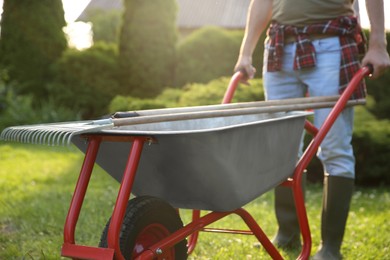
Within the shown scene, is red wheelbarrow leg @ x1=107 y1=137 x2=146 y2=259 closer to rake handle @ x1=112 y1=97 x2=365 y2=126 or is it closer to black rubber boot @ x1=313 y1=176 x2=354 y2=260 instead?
rake handle @ x1=112 y1=97 x2=365 y2=126

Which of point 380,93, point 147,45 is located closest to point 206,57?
point 147,45

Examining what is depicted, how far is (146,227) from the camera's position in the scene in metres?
1.67

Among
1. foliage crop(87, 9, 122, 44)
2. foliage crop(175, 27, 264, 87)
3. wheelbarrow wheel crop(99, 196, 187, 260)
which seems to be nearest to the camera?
wheelbarrow wheel crop(99, 196, 187, 260)

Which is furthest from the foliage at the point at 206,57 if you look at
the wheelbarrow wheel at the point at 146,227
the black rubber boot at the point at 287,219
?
the wheelbarrow wheel at the point at 146,227

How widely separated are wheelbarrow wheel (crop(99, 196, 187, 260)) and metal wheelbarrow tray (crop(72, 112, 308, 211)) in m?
0.10

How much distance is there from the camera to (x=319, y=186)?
5277mm

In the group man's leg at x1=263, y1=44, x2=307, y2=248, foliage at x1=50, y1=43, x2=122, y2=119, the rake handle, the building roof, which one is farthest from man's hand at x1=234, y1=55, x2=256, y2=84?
the building roof

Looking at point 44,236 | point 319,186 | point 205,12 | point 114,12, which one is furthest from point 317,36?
point 114,12

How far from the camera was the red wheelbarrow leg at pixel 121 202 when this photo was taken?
154cm

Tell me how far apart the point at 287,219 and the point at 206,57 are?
5.62m

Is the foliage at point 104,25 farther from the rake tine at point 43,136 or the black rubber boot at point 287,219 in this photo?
the rake tine at point 43,136

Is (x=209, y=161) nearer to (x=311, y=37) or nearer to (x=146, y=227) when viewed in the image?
(x=146, y=227)

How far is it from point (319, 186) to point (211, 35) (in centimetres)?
370

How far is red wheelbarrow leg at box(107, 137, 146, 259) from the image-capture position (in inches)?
60.5
